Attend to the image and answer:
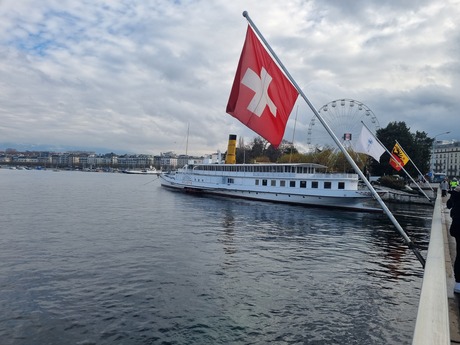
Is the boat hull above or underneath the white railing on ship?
underneath

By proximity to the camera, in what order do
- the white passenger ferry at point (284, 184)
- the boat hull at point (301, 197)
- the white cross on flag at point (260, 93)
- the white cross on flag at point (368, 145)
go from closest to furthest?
1. the white cross on flag at point (260, 93)
2. the white cross on flag at point (368, 145)
3. the boat hull at point (301, 197)
4. the white passenger ferry at point (284, 184)

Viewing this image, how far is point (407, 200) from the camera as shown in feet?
187

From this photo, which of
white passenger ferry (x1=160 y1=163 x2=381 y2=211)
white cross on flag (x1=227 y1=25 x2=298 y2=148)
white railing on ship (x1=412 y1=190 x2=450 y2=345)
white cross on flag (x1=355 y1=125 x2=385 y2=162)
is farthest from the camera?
white passenger ferry (x1=160 y1=163 x2=381 y2=211)

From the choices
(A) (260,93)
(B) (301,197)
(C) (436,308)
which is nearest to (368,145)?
(A) (260,93)

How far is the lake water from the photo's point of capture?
33.0 ft

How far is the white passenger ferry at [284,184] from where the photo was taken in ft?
149

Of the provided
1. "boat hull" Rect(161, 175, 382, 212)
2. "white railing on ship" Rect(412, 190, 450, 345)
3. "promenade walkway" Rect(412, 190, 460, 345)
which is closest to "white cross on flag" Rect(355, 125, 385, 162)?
"promenade walkway" Rect(412, 190, 460, 345)

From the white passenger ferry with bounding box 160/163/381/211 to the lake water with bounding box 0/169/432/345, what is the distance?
63.4ft

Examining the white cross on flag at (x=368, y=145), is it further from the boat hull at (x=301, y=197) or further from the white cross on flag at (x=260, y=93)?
the boat hull at (x=301, y=197)

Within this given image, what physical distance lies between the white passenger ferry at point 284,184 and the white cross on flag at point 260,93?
36004 mm

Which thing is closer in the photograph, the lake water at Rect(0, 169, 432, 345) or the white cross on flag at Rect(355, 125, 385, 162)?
the lake water at Rect(0, 169, 432, 345)

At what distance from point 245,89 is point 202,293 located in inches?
273

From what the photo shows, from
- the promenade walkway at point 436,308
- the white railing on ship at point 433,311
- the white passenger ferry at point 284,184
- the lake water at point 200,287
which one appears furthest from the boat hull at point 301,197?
the white railing on ship at point 433,311

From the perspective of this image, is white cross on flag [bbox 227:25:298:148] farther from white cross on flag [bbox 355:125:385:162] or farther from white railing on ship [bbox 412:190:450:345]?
white cross on flag [bbox 355:125:385:162]
